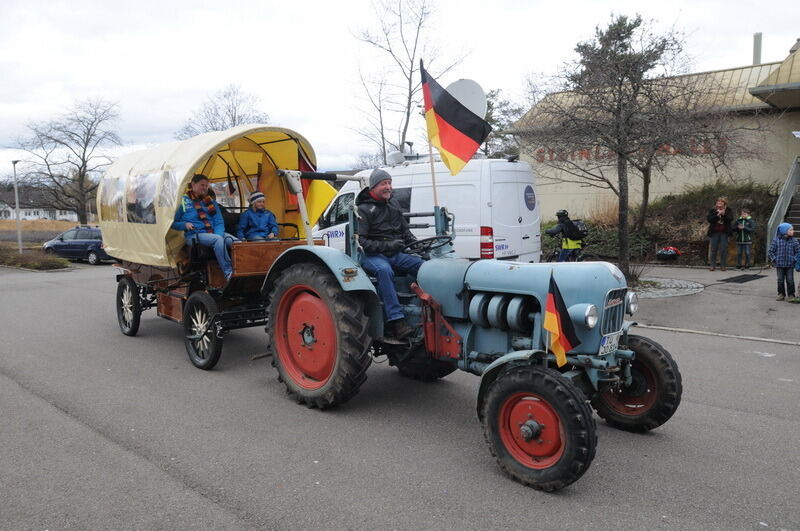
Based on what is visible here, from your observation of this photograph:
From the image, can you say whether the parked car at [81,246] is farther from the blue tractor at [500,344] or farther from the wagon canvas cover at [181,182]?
the blue tractor at [500,344]

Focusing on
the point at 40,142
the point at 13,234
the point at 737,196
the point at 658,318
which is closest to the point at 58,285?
the point at 658,318

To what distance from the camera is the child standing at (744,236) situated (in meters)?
14.1

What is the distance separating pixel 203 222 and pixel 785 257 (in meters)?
9.46

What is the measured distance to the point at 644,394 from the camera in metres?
4.66

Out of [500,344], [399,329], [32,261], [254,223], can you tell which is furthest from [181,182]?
[32,261]

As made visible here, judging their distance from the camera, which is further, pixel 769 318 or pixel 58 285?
pixel 58 285

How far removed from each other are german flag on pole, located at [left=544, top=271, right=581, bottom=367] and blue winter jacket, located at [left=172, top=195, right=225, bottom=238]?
4528 millimetres

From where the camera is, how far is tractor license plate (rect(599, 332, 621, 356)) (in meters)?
4.20

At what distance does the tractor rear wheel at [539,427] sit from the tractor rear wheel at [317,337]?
1421mm

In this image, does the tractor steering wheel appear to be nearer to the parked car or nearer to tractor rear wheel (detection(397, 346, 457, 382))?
tractor rear wheel (detection(397, 346, 457, 382))

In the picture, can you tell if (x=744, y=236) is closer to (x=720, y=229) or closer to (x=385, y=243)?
(x=720, y=229)

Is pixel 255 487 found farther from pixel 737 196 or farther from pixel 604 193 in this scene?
pixel 604 193

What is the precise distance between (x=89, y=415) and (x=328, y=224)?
292 inches

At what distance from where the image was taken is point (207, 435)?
15.7 ft
